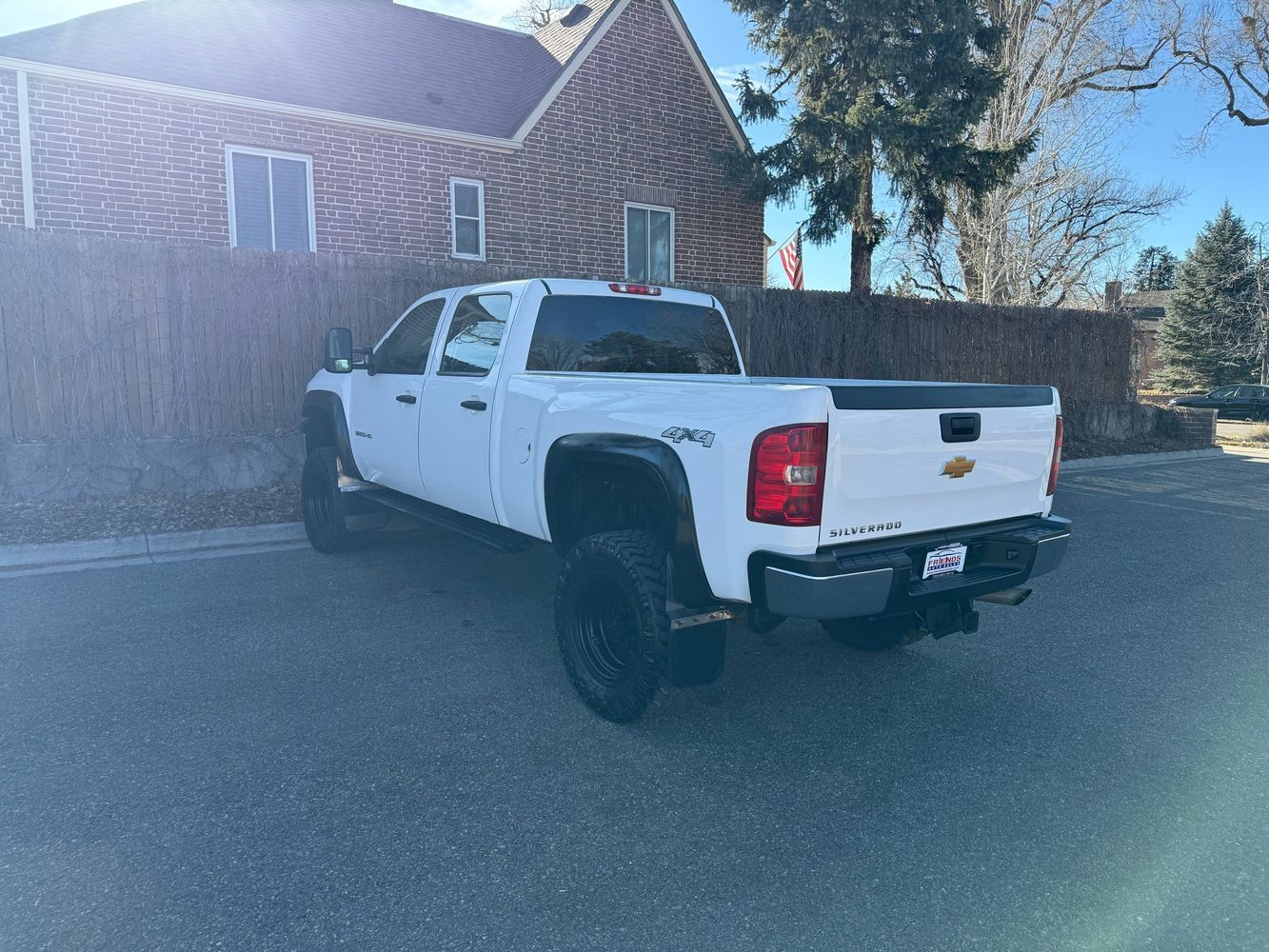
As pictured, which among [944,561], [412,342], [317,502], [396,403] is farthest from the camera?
[317,502]

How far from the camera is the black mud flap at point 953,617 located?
411 cm

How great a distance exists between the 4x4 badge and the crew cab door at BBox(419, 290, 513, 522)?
4.98ft

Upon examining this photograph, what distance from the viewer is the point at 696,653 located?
12.0 feet

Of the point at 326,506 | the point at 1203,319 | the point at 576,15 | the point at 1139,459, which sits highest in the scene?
the point at 576,15

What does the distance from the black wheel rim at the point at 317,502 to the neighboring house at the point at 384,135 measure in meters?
5.97

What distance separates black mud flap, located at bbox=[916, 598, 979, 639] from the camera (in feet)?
13.5

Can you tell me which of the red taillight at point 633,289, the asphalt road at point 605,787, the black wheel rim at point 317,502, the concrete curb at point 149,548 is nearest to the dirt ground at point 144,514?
the concrete curb at point 149,548

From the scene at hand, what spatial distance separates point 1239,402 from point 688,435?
30.5m

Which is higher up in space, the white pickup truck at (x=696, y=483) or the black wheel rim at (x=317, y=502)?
the white pickup truck at (x=696, y=483)

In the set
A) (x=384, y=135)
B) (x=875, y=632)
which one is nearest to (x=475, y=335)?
(x=875, y=632)

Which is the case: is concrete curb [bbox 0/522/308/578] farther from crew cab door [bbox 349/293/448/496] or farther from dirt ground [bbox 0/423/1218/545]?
crew cab door [bbox 349/293/448/496]

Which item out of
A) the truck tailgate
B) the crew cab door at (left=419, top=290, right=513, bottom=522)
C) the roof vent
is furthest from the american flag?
the truck tailgate

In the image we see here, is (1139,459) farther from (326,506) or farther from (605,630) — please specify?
(605,630)

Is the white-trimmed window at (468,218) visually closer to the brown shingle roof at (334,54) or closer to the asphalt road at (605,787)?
the brown shingle roof at (334,54)
